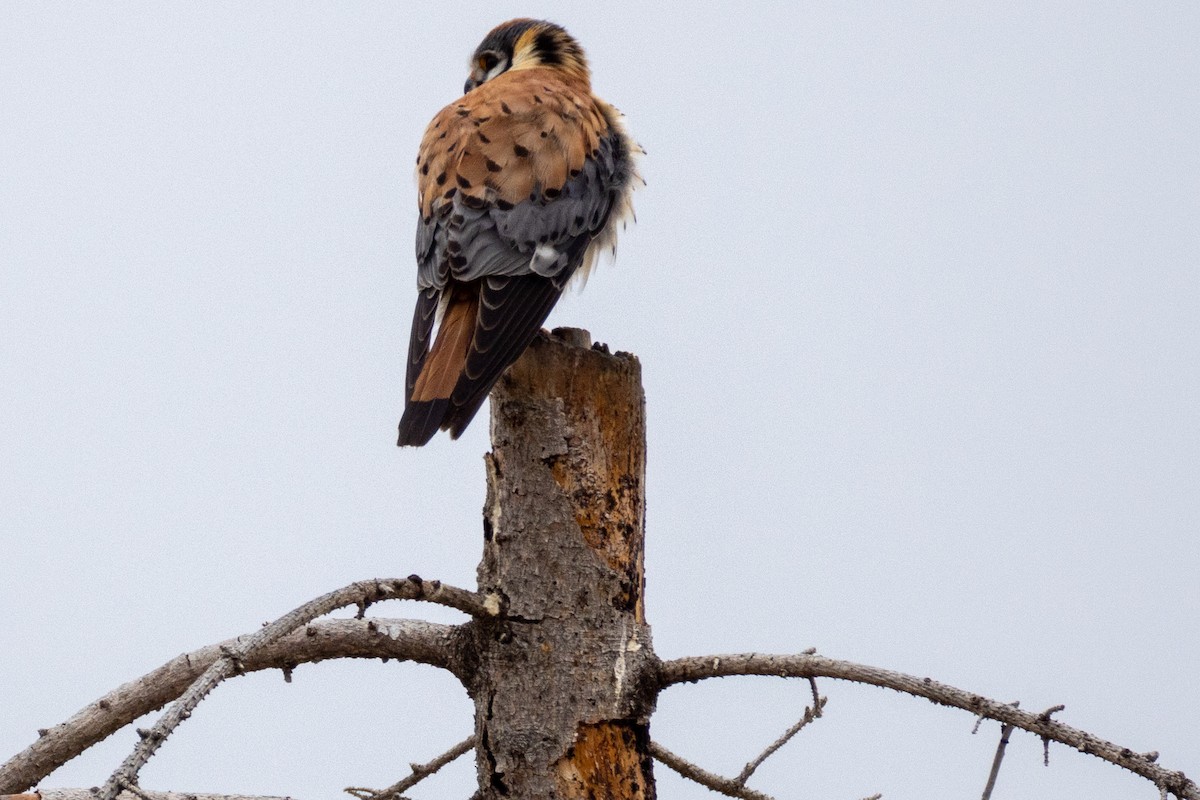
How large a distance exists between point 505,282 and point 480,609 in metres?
0.82

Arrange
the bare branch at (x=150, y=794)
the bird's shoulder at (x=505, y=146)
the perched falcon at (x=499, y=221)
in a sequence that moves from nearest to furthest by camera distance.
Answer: the bare branch at (x=150, y=794)
the perched falcon at (x=499, y=221)
the bird's shoulder at (x=505, y=146)

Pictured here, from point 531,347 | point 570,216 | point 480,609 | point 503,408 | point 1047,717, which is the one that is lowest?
point 1047,717

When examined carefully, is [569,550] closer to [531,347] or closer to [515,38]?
[531,347]

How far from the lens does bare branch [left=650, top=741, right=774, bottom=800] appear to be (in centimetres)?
227

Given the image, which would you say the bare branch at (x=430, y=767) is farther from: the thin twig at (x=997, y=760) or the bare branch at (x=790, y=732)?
the thin twig at (x=997, y=760)

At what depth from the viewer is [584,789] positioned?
A: 2.12 metres

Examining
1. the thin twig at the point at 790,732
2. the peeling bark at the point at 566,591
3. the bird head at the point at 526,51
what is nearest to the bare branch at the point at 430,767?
the peeling bark at the point at 566,591

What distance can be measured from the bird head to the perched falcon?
349mm

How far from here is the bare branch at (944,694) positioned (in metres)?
1.73

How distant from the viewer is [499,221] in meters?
2.85

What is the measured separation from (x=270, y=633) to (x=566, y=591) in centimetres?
65

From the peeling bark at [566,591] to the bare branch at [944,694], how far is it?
0.17 m

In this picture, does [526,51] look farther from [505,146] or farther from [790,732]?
[790,732]

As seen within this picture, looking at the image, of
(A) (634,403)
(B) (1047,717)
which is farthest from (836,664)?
(A) (634,403)
